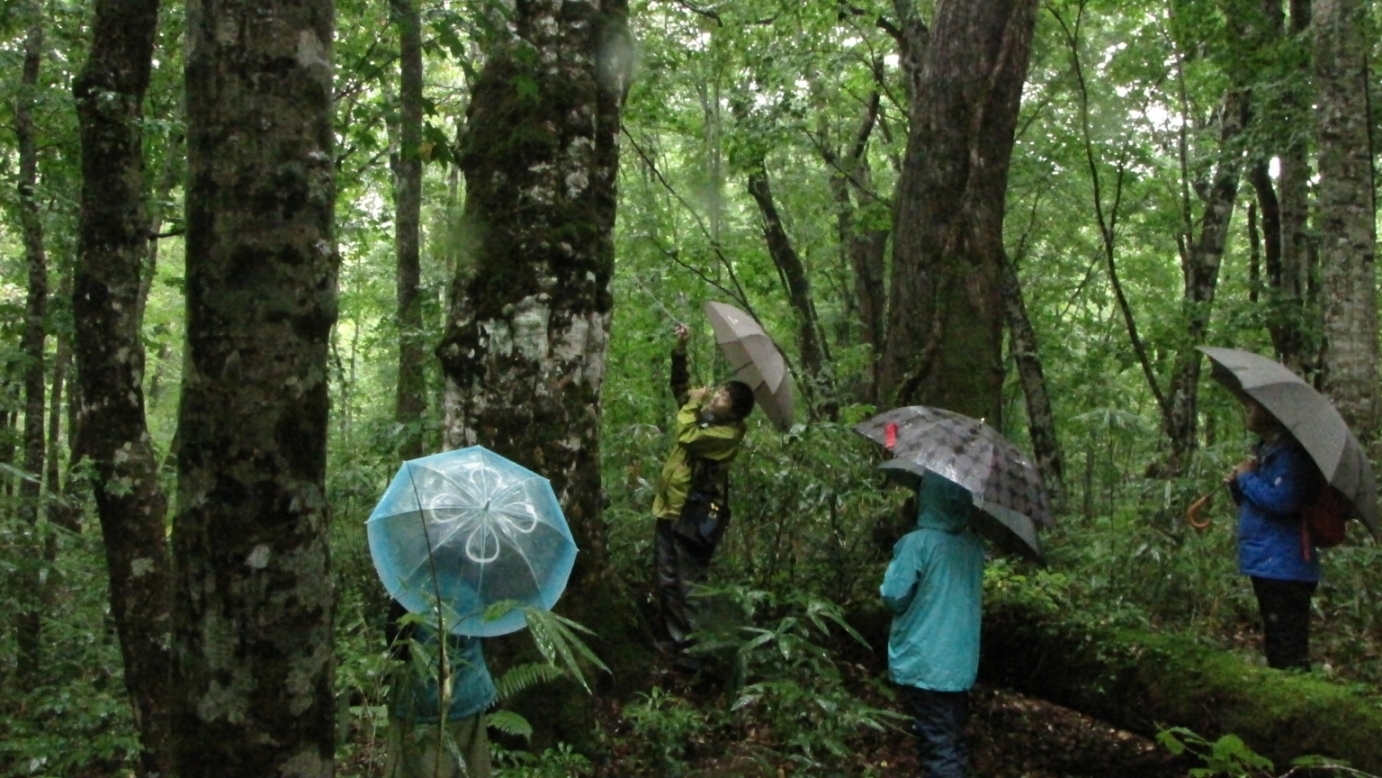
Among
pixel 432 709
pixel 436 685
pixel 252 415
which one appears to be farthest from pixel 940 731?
pixel 252 415

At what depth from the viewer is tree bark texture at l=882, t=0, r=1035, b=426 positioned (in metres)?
8.53

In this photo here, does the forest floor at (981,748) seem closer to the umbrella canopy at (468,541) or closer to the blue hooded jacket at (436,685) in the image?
the blue hooded jacket at (436,685)

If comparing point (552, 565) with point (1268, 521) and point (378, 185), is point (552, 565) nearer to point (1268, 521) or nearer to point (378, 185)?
point (1268, 521)

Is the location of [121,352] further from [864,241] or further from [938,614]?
[864,241]

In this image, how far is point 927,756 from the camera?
5.54m

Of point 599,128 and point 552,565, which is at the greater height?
point 599,128

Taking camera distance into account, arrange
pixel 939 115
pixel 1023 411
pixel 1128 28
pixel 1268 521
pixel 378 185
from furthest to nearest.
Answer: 1. pixel 1023 411
2. pixel 378 185
3. pixel 1128 28
4. pixel 939 115
5. pixel 1268 521

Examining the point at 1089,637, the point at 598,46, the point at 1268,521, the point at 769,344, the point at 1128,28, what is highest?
the point at 1128,28

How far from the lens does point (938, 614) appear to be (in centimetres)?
546

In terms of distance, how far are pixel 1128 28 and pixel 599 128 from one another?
44.6 ft

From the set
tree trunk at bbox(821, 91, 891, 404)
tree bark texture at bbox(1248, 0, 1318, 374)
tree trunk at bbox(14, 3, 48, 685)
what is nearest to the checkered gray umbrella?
tree trunk at bbox(14, 3, 48, 685)

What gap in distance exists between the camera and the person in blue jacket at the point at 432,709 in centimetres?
370

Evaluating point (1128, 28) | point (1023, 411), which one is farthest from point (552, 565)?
point (1023, 411)

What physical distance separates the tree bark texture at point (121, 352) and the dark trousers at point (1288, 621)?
20.1ft
